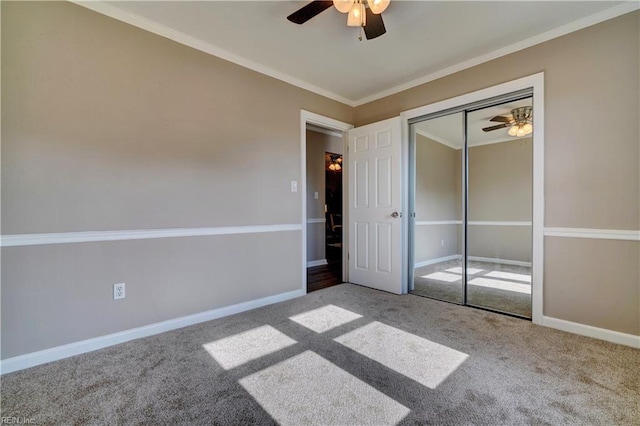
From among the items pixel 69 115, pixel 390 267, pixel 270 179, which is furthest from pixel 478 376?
pixel 69 115

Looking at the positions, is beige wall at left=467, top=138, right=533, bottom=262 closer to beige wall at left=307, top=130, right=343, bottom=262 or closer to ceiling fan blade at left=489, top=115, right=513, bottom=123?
ceiling fan blade at left=489, top=115, right=513, bottom=123

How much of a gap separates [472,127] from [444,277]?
6.18 feet

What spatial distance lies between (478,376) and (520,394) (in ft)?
Answer: 0.69

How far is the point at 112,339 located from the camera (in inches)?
82.5

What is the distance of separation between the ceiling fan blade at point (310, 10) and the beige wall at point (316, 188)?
314cm

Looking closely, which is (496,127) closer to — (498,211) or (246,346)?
(498,211)

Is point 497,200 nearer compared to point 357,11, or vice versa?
point 357,11

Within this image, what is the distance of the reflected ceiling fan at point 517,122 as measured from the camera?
2.73 m

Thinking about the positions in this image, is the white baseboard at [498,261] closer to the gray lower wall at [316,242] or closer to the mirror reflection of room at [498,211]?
the mirror reflection of room at [498,211]

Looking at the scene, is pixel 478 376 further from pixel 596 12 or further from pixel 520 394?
pixel 596 12

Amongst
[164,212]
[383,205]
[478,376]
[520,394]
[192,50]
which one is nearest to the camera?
[520,394]

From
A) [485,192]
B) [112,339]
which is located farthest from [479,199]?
[112,339]

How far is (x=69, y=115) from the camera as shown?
195cm

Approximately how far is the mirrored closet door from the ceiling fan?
5.19ft
